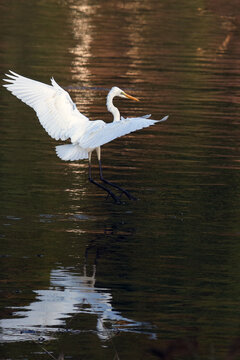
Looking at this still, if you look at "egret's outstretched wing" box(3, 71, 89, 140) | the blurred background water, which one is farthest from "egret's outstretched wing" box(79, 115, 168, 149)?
the blurred background water

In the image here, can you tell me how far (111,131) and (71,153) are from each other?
1091mm

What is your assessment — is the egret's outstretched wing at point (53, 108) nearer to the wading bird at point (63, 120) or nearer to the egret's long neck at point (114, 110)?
the wading bird at point (63, 120)

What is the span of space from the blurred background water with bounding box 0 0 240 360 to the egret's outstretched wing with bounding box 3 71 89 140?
2.59ft

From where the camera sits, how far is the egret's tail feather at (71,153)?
11750 millimetres

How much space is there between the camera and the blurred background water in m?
7.38

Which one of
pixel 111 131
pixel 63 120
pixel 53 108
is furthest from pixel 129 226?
pixel 53 108

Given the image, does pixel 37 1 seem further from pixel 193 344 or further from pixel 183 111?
pixel 193 344

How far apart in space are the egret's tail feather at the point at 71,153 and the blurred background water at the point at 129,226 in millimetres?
522

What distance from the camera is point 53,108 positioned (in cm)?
1226

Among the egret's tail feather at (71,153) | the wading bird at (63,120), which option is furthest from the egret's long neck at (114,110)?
the egret's tail feather at (71,153)

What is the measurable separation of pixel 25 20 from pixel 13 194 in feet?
69.8

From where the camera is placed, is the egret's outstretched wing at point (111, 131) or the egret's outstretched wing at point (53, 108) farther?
the egret's outstretched wing at point (53, 108)

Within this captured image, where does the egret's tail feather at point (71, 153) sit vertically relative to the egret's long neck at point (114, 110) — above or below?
below

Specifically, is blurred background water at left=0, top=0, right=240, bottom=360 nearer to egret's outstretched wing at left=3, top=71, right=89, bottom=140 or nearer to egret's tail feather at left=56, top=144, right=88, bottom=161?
egret's tail feather at left=56, top=144, right=88, bottom=161
